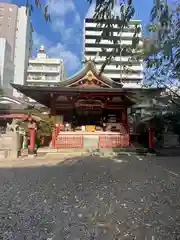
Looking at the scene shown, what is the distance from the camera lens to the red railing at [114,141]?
1146cm

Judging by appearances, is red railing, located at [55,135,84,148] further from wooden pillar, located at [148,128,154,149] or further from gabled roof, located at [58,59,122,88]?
gabled roof, located at [58,59,122,88]

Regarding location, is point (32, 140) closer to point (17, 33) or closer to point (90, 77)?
point (90, 77)

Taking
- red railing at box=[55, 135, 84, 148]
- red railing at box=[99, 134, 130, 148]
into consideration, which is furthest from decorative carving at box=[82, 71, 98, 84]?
red railing at box=[55, 135, 84, 148]

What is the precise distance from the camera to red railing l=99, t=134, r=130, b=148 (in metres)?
11.5

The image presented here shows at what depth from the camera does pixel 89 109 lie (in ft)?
48.5

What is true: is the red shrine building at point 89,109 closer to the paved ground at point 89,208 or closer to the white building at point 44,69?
the paved ground at point 89,208

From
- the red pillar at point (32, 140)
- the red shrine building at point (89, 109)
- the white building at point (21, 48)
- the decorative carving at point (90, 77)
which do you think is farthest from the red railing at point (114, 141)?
the white building at point (21, 48)

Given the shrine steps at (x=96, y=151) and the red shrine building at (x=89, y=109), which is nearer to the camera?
the shrine steps at (x=96, y=151)

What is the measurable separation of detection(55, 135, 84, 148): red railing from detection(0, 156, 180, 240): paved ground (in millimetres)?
6164

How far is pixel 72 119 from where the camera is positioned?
15.1 metres

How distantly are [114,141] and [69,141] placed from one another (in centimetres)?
248

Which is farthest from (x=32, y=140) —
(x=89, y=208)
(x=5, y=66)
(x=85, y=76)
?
(x=5, y=66)

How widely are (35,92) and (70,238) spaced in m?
11.4

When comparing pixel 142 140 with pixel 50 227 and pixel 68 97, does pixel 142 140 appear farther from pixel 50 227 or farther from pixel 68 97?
pixel 50 227
